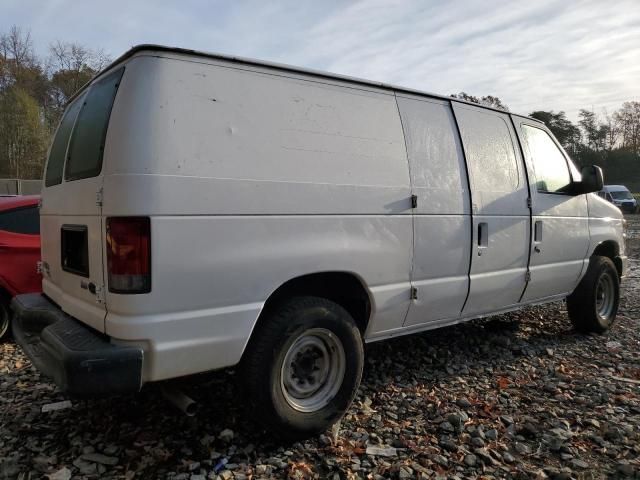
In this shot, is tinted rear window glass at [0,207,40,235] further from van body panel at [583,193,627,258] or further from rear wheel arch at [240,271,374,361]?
van body panel at [583,193,627,258]

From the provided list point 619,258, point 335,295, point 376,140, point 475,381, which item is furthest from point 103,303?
point 619,258

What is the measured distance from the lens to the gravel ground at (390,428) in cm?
284

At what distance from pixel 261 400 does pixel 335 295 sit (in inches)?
36.3

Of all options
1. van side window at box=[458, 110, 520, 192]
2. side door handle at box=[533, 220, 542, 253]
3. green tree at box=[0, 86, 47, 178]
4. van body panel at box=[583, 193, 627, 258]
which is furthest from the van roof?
green tree at box=[0, 86, 47, 178]

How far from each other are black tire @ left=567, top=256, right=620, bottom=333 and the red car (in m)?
5.83

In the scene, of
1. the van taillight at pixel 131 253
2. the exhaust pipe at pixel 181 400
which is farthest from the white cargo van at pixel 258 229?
the exhaust pipe at pixel 181 400

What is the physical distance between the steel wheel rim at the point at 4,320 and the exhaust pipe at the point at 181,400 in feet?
10.1

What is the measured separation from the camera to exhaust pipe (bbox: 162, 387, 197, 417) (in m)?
2.76

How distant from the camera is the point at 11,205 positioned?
5332 mm

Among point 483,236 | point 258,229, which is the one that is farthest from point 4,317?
point 483,236

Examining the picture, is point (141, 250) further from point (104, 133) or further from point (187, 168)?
point (104, 133)

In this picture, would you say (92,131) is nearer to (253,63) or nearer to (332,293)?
(253,63)

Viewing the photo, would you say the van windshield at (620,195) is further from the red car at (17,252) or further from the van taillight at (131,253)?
the van taillight at (131,253)

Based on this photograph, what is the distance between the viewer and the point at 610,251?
5.89 meters
